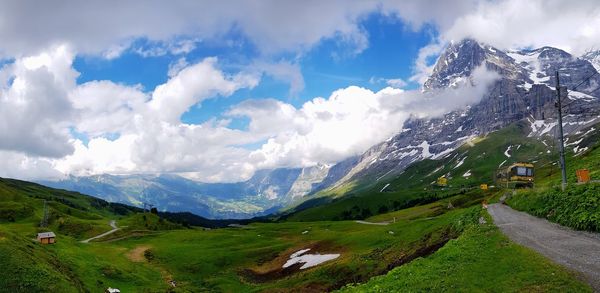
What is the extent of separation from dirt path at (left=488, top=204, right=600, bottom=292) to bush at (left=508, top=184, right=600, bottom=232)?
37.1 inches

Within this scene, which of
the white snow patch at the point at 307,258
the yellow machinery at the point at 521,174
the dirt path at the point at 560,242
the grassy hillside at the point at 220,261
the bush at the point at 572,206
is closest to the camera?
the dirt path at the point at 560,242

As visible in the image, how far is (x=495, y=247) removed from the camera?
3325 cm

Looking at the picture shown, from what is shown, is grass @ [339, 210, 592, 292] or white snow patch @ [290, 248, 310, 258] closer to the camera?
grass @ [339, 210, 592, 292]

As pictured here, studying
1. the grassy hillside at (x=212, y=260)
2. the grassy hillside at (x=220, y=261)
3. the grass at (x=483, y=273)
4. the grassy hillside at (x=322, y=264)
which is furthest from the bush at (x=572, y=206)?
the grassy hillside at (x=212, y=260)

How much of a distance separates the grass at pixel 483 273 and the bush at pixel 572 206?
6919 millimetres

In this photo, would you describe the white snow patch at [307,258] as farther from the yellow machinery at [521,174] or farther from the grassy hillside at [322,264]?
the yellow machinery at [521,174]

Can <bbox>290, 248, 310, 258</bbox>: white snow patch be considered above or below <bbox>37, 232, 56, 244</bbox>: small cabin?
below

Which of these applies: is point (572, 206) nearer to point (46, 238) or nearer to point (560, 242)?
point (560, 242)

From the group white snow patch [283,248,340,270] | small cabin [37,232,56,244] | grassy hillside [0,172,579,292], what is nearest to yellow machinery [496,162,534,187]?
grassy hillside [0,172,579,292]

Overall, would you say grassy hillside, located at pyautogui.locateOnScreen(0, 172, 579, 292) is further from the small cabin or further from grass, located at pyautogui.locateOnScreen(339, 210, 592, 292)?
the small cabin

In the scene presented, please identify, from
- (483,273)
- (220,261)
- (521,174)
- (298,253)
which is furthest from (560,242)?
(521,174)

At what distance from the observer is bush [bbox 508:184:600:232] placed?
36156 millimetres

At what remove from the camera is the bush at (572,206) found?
36.2 m

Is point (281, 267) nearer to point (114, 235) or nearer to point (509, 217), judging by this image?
point (509, 217)
